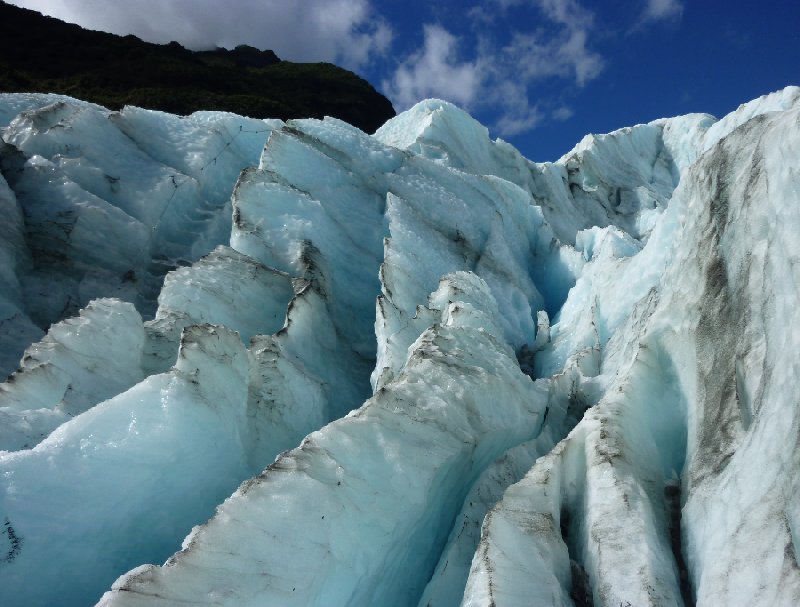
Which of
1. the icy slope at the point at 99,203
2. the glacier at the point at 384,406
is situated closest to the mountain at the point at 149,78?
the icy slope at the point at 99,203

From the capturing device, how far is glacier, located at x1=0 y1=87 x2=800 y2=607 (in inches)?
120

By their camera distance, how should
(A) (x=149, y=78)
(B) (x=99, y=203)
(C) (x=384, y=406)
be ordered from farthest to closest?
(A) (x=149, y=78) < (B) (x=99, y=203) < (C) (x=384, y=406)

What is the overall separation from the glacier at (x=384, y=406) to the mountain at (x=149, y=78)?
66.0 ft

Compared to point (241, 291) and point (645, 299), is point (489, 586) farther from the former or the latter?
point (241, 291)

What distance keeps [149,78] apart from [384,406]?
3480 cm

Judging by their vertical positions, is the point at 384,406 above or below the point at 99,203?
below

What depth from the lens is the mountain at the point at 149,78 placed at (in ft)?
92.9

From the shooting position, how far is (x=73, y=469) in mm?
3805

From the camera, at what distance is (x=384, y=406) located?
4.15m

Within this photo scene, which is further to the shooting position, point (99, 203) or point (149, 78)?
point (149, 78)

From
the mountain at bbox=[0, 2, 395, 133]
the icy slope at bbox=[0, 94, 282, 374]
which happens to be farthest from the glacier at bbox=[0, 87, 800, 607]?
the mountain at bbox=[0, 2, 395, 133]

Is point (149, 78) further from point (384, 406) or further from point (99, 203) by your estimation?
point (384, 406)

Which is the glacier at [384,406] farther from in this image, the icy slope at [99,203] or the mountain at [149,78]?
the mountain at [149,78]

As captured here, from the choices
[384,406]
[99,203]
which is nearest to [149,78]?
[99,203]
